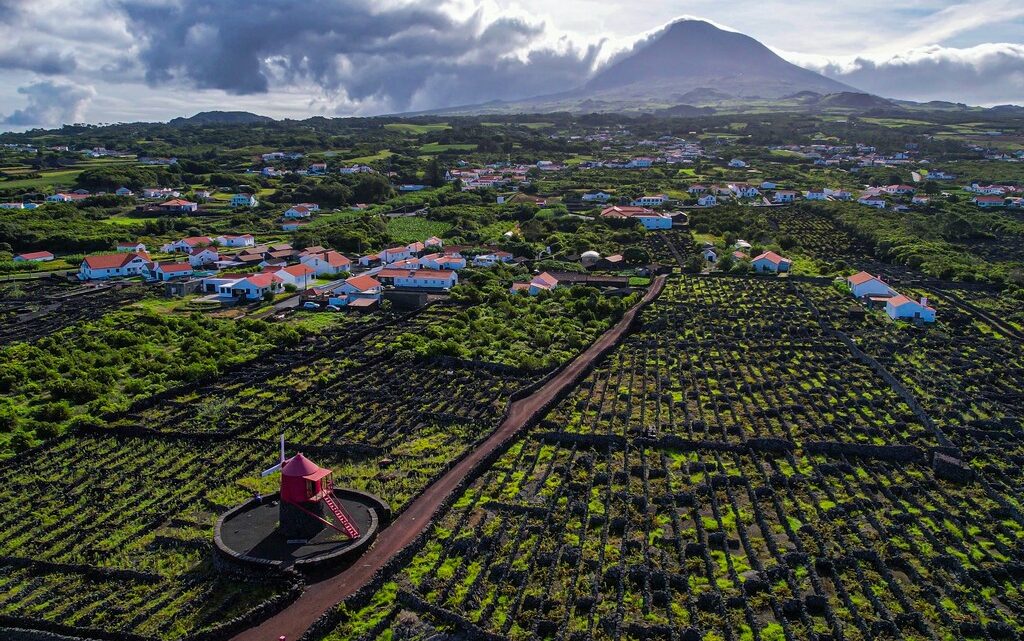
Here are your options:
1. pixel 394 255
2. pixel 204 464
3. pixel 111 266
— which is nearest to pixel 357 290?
pixel 394 255

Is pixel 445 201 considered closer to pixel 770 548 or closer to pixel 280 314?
pixel 280 314

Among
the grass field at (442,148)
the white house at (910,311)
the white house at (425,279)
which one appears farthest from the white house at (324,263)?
the grass field at (442,148)

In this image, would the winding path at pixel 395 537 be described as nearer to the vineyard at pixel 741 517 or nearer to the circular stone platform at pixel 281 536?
the circular stone platform at pixel 281 536

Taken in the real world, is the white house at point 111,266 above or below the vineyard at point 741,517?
above

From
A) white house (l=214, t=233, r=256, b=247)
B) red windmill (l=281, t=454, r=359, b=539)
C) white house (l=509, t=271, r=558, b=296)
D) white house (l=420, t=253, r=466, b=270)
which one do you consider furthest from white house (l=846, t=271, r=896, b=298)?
white house (l=214, t=233, r=256, b=247)

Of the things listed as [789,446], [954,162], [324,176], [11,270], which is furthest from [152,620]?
[954,162]
